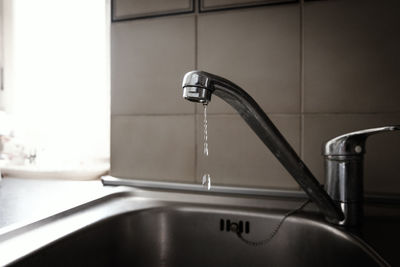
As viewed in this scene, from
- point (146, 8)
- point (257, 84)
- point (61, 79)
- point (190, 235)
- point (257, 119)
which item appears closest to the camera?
point (257, 119)

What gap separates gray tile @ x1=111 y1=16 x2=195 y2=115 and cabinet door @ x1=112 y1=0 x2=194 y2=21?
0.06ft

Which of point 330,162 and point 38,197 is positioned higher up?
point 330,162

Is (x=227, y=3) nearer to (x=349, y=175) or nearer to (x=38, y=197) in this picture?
(x=349, y=175)

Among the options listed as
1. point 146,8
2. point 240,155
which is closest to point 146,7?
point 146,8

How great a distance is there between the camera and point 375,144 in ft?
2.09

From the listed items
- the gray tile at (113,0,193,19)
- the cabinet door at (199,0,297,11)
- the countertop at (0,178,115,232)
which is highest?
the gray tile at (113,0,193,19)

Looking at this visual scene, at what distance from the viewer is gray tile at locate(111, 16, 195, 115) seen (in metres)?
0.78

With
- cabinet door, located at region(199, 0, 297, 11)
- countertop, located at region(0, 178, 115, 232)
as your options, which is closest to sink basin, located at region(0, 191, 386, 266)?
countertop, located at region(0, 178, 115, 232)

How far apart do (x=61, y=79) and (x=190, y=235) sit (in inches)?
35.0

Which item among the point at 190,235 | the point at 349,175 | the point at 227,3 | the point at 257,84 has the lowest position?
the point at 190,235

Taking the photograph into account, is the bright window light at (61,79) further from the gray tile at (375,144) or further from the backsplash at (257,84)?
the gray tile at (375,144)

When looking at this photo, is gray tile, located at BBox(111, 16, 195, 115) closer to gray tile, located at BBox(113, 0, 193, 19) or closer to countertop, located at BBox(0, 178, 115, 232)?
gray tile, located at BBox(113, 0, 193, 19)

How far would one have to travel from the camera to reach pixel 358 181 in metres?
0.51

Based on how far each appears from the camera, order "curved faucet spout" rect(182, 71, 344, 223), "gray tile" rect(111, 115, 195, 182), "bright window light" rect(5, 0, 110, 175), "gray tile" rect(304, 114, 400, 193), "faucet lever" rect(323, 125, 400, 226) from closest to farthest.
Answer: "curved faucet spout" rect(182, 71, 344, 223) < "faucet lever" rect(323, 125, 400, 226) < "gray tile" rect(304, 114, 400, 193) < "gray tile" rect(111, 115, 195, 182) < "bright window light" rect(5, 0, 110, 175)
